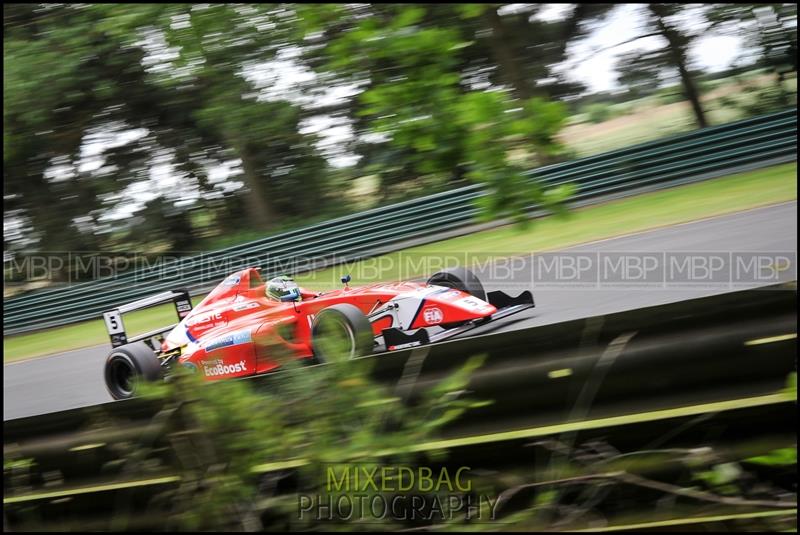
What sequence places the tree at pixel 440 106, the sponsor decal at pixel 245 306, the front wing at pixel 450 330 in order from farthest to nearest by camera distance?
1. the sponsor decal at pixel 245 306
2. the front wing at pixel 450 330
3. the tree at pixel 440 106

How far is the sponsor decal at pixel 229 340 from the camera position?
255 inches

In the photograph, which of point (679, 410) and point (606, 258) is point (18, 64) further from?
point (679, 410)

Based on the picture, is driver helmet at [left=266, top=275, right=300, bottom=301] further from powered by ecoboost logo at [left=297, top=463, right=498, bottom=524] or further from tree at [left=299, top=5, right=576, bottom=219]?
powered by ecoboost logo at [left=297, top=463, right=498, bottom=524]

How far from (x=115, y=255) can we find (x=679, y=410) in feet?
52.1

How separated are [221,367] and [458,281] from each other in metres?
1.99

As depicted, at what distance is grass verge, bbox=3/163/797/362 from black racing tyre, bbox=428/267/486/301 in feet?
11.2

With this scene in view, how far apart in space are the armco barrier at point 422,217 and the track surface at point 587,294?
140cm

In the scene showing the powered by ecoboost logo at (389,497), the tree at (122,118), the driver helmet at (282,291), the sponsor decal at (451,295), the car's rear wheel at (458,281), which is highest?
the tree at (122,118)

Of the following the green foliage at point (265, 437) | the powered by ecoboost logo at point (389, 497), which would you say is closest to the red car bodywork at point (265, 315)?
the powered by ecoboost logo at point (389, 497)

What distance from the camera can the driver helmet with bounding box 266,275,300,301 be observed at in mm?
6434

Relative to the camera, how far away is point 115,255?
674 inches

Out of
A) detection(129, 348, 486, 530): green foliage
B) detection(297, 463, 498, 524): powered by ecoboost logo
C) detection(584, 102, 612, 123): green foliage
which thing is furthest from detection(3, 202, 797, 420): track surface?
detection(584, 102, 612, 123): green foliage

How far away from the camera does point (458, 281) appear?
21.3 feet

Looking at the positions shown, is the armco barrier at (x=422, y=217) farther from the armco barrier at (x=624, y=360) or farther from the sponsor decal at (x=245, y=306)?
the armco barrier at (x=624, y=360)
